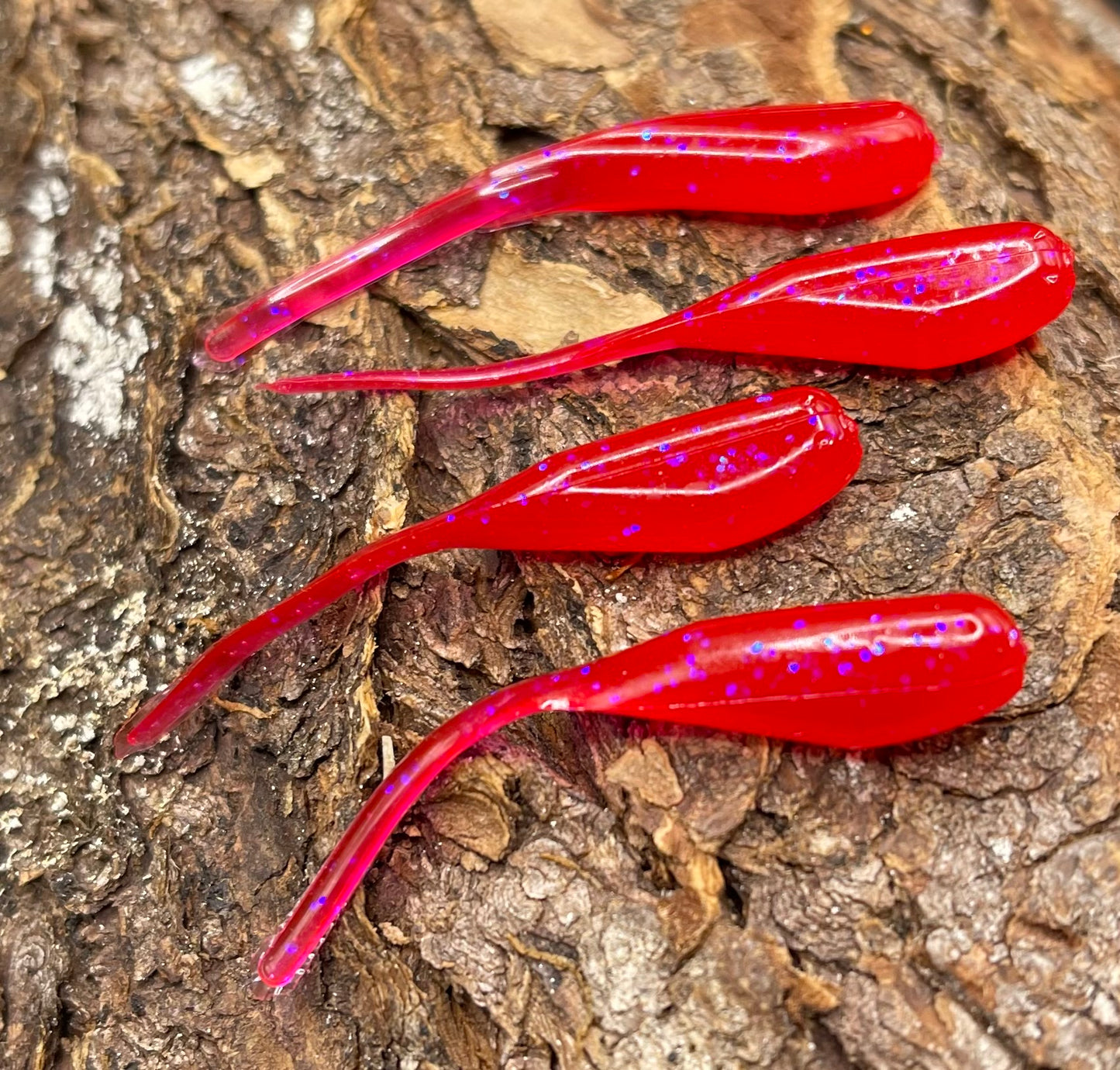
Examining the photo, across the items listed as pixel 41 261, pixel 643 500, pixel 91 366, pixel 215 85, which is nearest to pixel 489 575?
pixel 643 500

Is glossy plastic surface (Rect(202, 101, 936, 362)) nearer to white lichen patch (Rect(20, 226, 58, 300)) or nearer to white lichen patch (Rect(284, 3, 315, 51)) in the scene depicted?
white lichen patch (Rect(20, 226, 58, 300))

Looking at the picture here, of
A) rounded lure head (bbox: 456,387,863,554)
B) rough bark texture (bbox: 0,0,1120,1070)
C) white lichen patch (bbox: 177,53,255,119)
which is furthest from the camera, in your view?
white lichen patch (bbox: 177,53,255,119)

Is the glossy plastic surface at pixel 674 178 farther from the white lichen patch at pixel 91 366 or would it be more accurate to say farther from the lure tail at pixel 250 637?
the lure tail at pixel 250 637

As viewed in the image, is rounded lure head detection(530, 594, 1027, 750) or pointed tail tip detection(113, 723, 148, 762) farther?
pointed tail tip detection(113, 723, 148, 762)

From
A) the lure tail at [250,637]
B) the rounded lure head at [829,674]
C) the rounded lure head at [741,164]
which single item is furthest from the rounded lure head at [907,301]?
the lure tail at [250,637]

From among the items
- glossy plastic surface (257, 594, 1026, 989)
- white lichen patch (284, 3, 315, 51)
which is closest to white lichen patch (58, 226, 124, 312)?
white lichen patch (284, 3, 315, 51)

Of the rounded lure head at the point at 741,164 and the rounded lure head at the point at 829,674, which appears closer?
the rounded lure head at the point at 829,674
